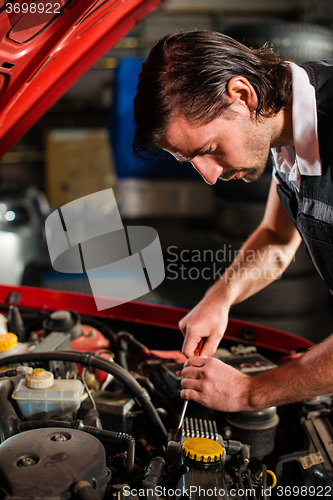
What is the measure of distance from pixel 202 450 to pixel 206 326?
341 mm

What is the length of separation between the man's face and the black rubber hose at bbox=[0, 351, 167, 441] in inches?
18.7

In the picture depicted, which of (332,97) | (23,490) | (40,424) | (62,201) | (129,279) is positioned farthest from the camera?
(62,201)

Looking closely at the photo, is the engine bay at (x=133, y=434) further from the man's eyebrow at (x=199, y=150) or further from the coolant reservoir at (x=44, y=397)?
the man's eyebrow at (x=199, y=150)

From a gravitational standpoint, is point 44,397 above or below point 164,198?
above

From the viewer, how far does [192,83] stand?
0.88 m

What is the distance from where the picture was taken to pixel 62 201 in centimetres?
520

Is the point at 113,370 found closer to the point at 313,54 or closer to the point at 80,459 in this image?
the point at 80,459

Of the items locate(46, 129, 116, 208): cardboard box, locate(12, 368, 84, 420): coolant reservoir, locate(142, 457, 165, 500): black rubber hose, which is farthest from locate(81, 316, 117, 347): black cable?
locate(46, 129, 116, 208): cardboard box

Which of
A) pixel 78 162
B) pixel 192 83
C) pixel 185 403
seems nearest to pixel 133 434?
pixel 185 403

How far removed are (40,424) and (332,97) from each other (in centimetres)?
92

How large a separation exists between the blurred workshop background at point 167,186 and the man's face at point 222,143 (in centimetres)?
89

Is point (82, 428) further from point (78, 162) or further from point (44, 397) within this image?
point (78, 162)

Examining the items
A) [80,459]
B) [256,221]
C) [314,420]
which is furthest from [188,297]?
[80,459]

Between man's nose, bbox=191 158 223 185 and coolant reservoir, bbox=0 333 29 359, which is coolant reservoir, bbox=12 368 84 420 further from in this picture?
man's nose, bbox=191 158 223 185
